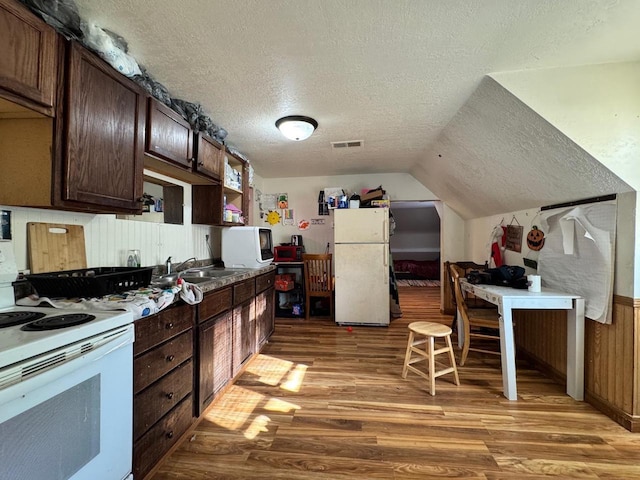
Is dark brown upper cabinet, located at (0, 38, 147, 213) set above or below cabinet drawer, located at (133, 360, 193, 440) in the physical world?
above

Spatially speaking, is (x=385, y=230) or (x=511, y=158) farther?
(x=385, y=230)

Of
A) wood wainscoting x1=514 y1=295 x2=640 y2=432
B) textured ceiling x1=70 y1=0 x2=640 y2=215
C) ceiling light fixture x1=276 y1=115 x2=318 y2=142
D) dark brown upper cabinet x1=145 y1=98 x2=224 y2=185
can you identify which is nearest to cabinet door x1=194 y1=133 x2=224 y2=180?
dark brown upper cabinet x1=145 y1=98 x2=224 y2=185

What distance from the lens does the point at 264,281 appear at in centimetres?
290

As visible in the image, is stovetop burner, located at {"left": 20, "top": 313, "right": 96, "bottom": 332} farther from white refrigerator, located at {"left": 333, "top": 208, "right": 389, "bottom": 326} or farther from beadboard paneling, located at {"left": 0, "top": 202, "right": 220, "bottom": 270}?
white refrigerator, located at {"left": 333, "top": 208, "right": 389, "bottom": 326}

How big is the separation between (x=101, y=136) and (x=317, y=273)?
116 inches

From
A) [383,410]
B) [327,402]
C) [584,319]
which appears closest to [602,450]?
[584,319]

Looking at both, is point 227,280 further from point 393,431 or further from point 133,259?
point 393,431

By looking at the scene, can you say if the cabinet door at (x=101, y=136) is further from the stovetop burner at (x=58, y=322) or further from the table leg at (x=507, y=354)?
the table leg at (x=507, y=354)

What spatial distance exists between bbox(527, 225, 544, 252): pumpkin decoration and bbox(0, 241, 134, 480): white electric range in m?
3.15

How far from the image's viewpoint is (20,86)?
3.30ft

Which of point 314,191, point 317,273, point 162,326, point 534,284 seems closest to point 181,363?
point 162,326

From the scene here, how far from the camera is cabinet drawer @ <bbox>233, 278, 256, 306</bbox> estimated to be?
2.20m

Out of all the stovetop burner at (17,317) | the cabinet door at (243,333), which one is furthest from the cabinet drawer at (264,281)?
the stovetop burner at (17,317)

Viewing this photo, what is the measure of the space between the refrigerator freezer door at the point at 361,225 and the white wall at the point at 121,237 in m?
1.73
